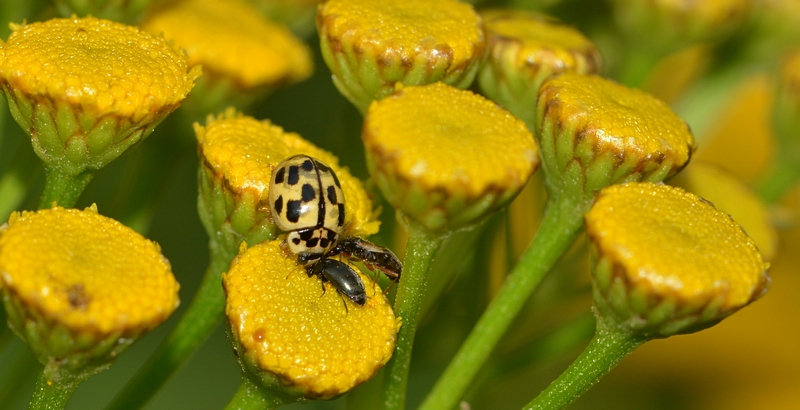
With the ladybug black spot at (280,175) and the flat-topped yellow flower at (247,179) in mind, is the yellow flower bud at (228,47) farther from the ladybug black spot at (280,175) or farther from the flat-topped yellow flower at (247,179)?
the ladybug black spot at (280,175)

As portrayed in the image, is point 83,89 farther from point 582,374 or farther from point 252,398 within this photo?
point 582,374

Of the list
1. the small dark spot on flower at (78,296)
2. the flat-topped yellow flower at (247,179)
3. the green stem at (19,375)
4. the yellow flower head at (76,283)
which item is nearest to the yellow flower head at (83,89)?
the flat-topped yellow flower at (247,179)

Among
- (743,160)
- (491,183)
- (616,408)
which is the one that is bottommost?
(616,408)

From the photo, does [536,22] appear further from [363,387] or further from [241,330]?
[241,330]

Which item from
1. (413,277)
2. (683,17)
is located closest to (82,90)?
(413,277)

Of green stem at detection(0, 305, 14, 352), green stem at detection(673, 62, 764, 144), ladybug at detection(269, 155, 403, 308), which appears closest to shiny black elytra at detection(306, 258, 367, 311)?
ladybug at detection(269, 155, 403, 308)

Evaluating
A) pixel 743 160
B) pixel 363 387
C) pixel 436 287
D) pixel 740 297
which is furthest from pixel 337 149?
pixel 743 160
